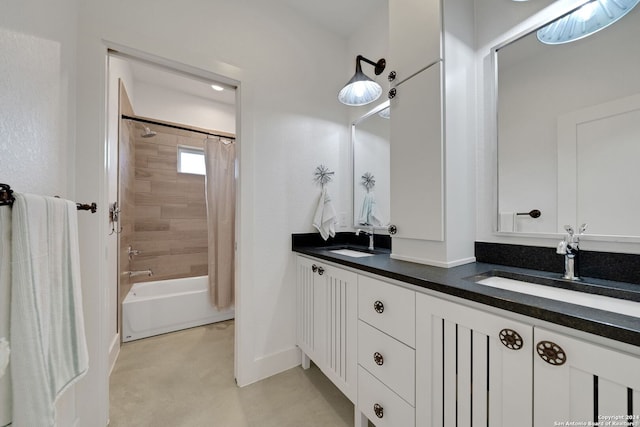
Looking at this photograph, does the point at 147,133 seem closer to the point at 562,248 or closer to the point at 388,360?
the point at 388,360

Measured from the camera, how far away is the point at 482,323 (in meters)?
0.73

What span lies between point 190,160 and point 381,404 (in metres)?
3.25

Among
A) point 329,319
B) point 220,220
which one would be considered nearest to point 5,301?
point 329,319

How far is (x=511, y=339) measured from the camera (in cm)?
66

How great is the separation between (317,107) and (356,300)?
157 cm

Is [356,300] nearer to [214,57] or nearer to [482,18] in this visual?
[482,18]

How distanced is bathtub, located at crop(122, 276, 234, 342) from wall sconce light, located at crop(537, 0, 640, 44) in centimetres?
320

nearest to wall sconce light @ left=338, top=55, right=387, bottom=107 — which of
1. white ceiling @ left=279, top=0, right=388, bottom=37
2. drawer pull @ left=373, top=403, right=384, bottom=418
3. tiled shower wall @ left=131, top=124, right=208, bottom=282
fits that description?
white ceiling @ left=279, top=0, right=388, bottom=37

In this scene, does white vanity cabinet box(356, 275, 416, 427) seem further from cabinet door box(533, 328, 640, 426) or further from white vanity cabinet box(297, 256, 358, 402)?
cabinet door box(533, 328, 640, 426)

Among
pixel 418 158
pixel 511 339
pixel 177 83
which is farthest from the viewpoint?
pixel 177 83

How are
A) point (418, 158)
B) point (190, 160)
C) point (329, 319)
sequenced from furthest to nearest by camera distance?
point (190, 160) → point (329, 319) → point (418, 158)

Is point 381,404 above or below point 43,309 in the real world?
below

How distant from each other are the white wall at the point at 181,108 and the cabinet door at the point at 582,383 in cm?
356

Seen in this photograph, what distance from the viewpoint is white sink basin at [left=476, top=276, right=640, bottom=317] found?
29.7 inches
